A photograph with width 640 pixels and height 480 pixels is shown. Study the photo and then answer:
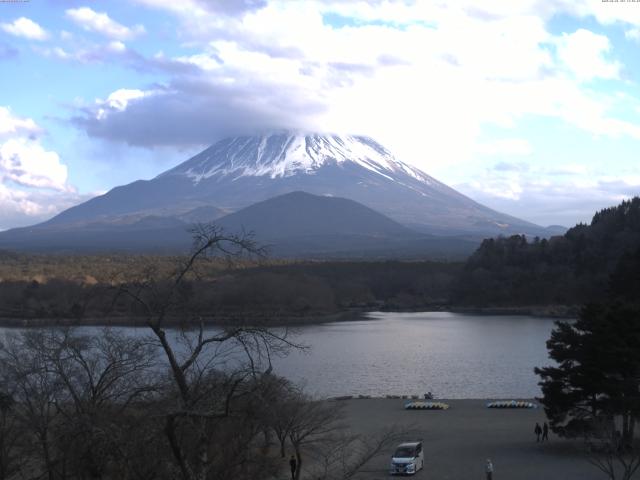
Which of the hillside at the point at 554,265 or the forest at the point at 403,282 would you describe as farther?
the hillside at the point at 554,265

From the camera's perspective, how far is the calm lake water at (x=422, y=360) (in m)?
22.7

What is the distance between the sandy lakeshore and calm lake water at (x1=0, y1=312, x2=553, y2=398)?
6.62ft

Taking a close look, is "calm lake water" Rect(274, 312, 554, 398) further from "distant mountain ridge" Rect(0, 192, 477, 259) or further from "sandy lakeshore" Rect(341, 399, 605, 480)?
"distant mountain ridge" Rect(0, 192, 477, 259)

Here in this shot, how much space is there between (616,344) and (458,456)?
3.01 meters

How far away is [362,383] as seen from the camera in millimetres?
23719

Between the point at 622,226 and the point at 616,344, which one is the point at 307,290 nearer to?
the point at 622,226

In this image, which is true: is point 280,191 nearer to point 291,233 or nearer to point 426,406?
point 291,233

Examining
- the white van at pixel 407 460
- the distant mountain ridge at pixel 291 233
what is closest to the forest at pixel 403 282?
the white van at pixel 407 460

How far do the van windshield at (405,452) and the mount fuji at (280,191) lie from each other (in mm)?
136764

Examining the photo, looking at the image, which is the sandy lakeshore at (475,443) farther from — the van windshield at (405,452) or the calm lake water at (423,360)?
the calm lake water at (423,360)

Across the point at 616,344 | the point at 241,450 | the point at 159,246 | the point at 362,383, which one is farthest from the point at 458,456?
the point at 159,246

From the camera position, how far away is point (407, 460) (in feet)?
38.7

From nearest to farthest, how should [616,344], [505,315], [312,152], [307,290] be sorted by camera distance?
[616,344] < [505,315] < [307,290] < [312,152]

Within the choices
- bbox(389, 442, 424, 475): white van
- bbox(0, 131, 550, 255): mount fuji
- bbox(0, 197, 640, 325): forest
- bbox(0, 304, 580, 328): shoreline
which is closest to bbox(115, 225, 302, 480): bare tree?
bbox(389, 442, 424, 475): white van
